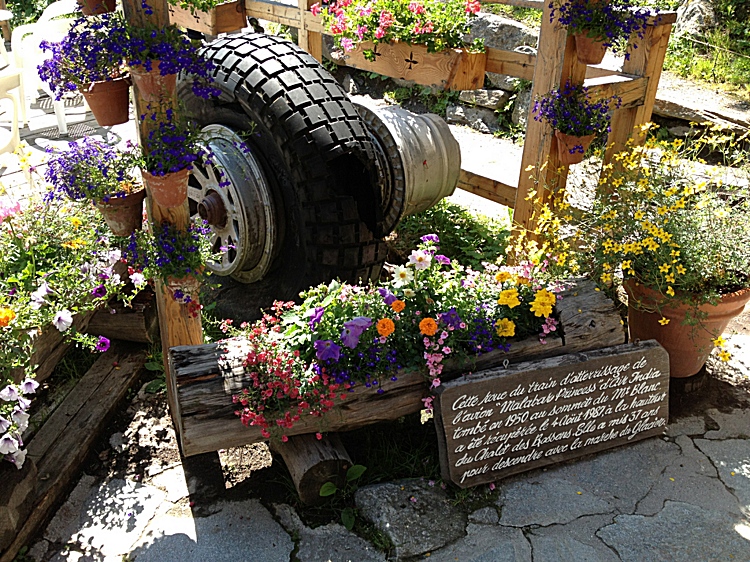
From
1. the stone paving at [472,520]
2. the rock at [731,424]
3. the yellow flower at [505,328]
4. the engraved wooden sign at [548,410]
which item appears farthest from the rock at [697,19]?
the yellow flower at [505,328]

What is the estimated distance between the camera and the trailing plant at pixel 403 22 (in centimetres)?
406

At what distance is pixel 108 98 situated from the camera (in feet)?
8.19

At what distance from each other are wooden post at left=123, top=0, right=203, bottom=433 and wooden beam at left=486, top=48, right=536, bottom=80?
7.30 feet

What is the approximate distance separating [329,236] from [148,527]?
4.90 feet

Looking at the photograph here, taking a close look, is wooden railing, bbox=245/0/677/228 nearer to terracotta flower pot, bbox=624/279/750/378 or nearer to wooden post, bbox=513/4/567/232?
wooden post, bbox=513/4/567/232

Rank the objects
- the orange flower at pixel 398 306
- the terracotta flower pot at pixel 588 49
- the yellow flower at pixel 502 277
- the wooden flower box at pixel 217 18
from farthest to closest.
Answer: the wooden flower box at pixel 217 18, the terracotta flower pot at pixel 588 49, the yellow flower at pixel 502 277, the orange flower at pixel 398 306

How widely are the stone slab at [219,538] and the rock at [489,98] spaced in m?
5.79

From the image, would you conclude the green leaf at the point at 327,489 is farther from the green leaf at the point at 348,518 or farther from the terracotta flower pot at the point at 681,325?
the terracotta flower pot at the point at 681,325

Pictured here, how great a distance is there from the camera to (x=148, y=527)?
9.07 ft

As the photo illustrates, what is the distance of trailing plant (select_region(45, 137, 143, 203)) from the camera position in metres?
2.56

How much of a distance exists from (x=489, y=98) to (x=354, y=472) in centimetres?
563

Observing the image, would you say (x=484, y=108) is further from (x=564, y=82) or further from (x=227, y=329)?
(x=227, y=329)

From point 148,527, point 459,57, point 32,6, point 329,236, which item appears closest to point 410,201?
point 459,57

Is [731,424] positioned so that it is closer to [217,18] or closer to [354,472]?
[354,472]
